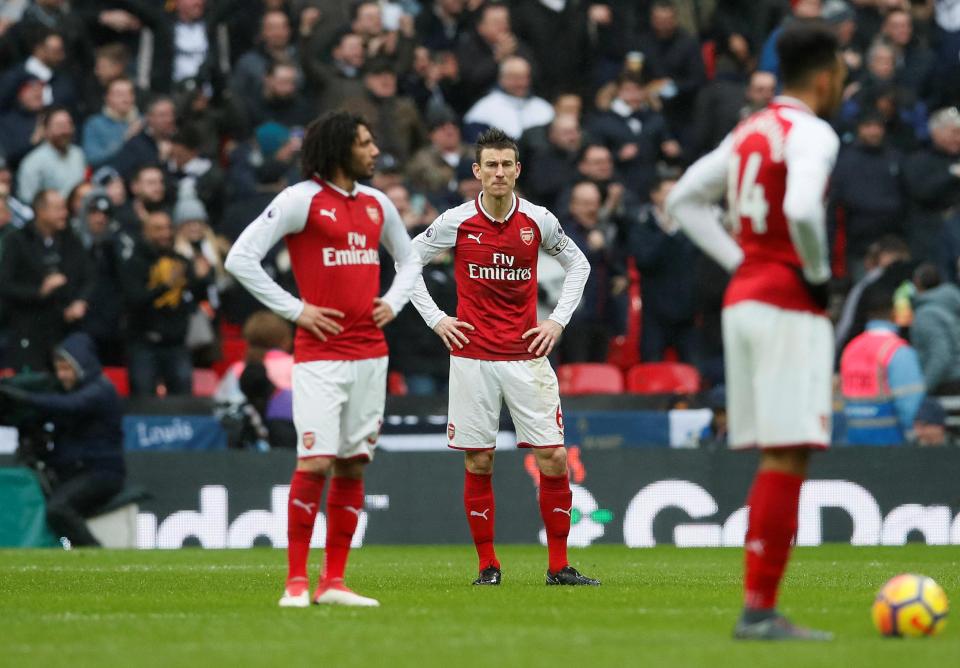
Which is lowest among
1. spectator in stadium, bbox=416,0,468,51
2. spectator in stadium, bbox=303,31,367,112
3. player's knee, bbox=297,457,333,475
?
player's knee, bbox=297,457,333,475

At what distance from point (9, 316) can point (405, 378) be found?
4.08 m

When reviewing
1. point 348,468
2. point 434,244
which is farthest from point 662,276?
point 348,468

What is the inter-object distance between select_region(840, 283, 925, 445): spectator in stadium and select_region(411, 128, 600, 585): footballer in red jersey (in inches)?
229

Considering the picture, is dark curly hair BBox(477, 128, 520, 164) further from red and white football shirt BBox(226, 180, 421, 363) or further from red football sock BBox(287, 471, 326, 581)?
red football sock BBox(287, 471, 326, 581)

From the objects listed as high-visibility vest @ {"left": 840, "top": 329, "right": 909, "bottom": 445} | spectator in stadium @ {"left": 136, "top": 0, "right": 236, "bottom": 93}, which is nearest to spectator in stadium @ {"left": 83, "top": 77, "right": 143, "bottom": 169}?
spectator in stadium @ {"left": 136, "top": 0, "right": 236, "bottom": 93}

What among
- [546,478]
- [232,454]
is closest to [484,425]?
[546,478]

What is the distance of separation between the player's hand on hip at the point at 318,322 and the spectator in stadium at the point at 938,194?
11660 millimetres

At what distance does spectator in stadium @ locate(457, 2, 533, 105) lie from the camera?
21.5 metres

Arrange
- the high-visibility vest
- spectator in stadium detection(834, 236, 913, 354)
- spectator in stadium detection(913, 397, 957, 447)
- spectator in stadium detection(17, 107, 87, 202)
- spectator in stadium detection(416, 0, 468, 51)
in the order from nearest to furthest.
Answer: the high-visibility vest → spectator in stadium detection(913, 397, 957, 447) → spectator in stadium detection(834, 236, 913, 354) → spectator in stadium detection(17, 107, 87, 202) → spectator in stadium detection(416, 0, 468, 51)

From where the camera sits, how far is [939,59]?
21922mm

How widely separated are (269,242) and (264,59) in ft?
40.5

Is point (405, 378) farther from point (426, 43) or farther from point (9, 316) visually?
point (426, 43)

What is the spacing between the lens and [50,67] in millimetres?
21562

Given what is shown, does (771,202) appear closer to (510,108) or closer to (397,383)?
(397,383)
